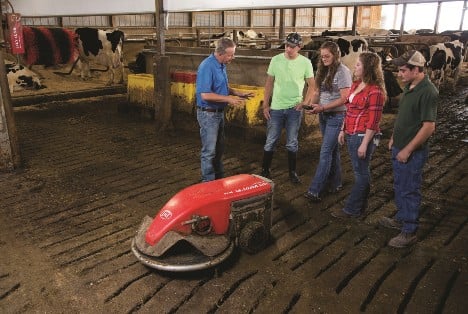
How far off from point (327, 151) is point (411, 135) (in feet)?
3.68

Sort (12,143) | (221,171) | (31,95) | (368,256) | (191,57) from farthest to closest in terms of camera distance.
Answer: (31,95), (191,57), (12,143), (221,171), (368,256)

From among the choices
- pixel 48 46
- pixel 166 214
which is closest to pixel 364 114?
pixel 166 214

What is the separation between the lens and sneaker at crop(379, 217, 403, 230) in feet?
12.7

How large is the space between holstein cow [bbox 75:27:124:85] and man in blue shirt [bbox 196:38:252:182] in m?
8.42

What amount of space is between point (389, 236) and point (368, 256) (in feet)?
Result: 1.54

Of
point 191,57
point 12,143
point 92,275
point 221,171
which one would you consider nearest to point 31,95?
point 191,57

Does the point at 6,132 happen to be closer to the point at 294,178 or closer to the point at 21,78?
the point at 294,178

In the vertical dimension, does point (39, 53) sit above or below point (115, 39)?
below

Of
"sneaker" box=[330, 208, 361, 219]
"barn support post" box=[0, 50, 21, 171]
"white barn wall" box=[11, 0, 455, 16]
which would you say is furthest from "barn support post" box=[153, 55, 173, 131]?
"sneaker" box=[330, 208, 361, 219]

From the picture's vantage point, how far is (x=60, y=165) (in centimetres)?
561

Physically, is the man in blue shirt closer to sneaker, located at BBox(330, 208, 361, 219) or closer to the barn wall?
sneaker, located at BBox(330, 208, 361, 219)

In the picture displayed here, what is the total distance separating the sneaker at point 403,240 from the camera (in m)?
3.53

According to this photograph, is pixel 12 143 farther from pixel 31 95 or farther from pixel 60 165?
pixel 31 95

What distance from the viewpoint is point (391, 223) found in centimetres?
389
